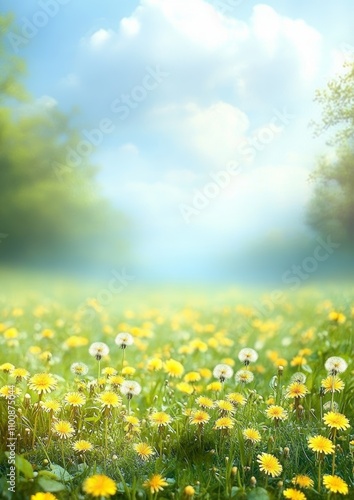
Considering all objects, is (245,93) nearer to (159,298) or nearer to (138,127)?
(138,127)

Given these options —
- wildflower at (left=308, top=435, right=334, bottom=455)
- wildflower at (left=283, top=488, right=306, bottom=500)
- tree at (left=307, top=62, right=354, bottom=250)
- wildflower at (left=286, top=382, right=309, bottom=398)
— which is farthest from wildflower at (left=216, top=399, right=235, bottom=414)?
tree at (left=307, top=62, right=354, bottom=250)

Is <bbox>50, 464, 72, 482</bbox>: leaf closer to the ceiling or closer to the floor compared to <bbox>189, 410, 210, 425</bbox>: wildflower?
closer to the floor

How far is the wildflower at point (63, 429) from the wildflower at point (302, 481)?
0.86 metres

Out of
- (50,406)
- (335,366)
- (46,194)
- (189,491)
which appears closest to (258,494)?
(189,491)

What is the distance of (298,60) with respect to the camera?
466 cm

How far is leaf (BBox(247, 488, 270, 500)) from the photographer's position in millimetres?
1888

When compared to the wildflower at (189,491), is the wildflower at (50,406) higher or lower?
higher

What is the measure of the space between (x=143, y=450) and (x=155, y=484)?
0.90 feet

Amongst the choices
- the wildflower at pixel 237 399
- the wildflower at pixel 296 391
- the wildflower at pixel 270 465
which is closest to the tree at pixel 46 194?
the wildflower at pixel 237 399

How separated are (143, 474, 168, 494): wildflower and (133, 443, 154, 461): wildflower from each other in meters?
0.22

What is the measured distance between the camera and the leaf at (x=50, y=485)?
6.15 ft

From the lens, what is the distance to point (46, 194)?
959cm

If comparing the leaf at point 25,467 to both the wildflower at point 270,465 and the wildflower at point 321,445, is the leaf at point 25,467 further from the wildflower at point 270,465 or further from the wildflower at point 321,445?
the wildflower at point 321,445

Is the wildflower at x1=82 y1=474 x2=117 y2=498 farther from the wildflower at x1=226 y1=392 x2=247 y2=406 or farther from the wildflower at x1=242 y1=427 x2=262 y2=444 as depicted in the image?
the wildflower at x1=226 y1=392 x2=247 y2=406
